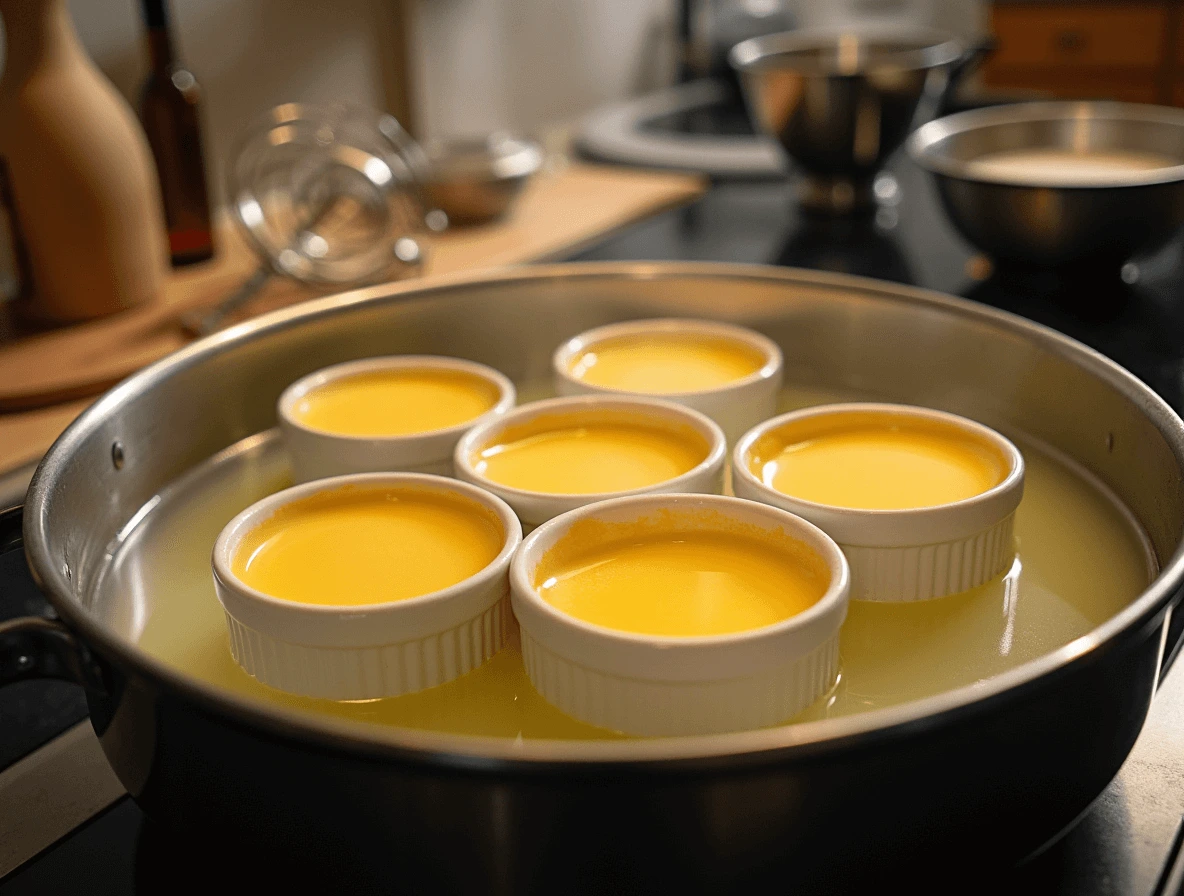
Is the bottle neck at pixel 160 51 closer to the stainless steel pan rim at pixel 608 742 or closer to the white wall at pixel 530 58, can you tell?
the white wall at pixel 530 58

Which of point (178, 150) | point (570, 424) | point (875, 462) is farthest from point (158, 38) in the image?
point (875, 462)

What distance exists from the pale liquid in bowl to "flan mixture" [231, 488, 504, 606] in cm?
4

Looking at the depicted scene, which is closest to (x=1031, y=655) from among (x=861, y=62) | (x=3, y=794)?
(x=3, y=794)

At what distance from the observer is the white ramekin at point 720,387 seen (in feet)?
2.46

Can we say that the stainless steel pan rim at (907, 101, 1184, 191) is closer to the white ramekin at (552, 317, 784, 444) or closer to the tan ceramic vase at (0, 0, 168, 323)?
the white ramekin at (552, 317, 784, 444)

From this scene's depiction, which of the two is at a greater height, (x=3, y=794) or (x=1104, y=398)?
(x=1104, y=398)

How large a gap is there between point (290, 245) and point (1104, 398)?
81 cm

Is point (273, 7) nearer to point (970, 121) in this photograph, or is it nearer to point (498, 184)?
point (498, 184)

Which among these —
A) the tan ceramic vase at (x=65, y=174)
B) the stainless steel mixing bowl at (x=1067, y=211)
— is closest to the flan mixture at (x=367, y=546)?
the tan ceramic vase at (x=65, y=174)

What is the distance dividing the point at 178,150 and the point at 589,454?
764 mm

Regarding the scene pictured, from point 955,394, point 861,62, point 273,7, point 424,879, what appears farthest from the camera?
point 861,62

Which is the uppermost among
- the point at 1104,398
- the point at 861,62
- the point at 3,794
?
the point at 861,62

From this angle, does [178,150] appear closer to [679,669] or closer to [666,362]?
[666,362]

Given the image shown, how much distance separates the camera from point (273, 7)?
1.47m
